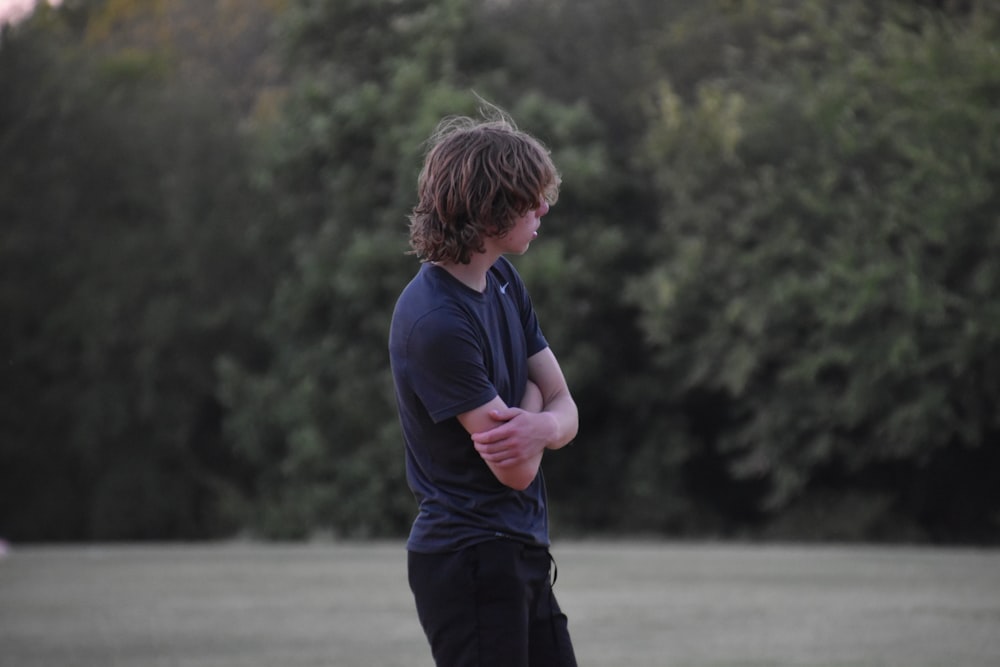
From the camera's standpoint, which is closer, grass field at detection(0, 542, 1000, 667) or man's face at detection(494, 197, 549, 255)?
man's face at detection(494, 197, 549, 255)

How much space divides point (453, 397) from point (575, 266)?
68.6 feet

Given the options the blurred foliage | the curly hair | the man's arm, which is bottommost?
the blurred foliage

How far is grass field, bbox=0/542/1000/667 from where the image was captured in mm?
9273

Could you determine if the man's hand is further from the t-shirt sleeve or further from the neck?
the neck

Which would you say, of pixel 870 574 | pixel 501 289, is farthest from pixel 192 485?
pixel 501 289

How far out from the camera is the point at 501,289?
11.9ft

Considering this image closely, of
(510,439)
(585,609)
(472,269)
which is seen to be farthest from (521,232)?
(585,609)

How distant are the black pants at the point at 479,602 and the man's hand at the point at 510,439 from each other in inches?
7.5

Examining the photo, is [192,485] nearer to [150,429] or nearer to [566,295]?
[150,429]

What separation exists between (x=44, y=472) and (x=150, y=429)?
Answer: 2228 mm

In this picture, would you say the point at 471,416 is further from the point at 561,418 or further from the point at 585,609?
the point at 585,609

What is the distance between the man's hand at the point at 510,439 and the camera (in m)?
3.36

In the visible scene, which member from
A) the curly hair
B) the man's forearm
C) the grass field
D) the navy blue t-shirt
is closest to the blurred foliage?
the grass field

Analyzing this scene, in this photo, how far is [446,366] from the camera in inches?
132
